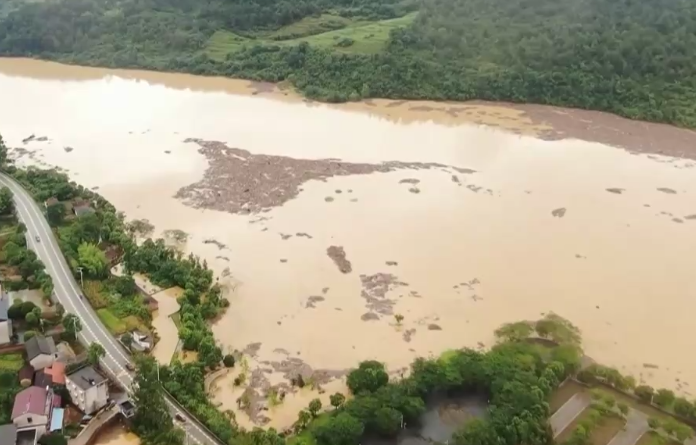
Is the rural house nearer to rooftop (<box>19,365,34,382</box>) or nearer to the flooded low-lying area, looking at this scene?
rooftop (<box>19,365,34,382</box>)

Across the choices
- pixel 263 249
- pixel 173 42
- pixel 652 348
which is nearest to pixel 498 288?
pixel 652 348

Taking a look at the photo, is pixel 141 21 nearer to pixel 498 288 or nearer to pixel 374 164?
pixel 374 164

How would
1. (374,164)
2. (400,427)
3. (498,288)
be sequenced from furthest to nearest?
(374,164), (498,288), (400,427)

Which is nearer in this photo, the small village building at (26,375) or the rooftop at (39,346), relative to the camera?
the small village building at (26,375)

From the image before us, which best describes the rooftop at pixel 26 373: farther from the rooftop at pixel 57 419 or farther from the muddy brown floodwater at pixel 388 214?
the muddy brown floodwater at pixel 388 214

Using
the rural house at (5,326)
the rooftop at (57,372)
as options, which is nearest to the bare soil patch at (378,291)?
the rooftop at (57,372)

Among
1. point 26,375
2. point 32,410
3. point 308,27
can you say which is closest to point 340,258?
point 26,375
